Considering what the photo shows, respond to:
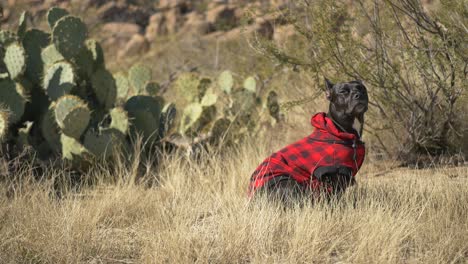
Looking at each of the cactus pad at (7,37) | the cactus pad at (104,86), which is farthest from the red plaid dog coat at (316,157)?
the cactus pad at (7,37)

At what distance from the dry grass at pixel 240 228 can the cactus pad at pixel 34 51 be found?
2.21 meters

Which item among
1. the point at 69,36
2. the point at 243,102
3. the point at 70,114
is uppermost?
the point at 69,36

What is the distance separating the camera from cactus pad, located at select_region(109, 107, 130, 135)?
6.23 m

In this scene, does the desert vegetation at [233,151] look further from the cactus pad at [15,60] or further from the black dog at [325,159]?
the black dog at [325,159]

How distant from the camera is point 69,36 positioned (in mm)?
6508

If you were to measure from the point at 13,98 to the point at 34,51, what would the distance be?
0.93 m

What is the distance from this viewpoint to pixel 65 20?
21.4 ft

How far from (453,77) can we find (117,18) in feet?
113

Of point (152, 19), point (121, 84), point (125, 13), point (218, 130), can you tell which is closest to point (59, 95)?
point (121, 84)

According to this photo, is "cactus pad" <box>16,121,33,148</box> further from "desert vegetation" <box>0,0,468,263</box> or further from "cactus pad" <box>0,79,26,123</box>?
"cactus pad" <box>0,79,26,123</box>

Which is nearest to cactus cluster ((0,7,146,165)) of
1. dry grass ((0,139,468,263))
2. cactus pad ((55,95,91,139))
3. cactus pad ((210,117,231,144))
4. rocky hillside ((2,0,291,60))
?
cactus pad ((55,95,91,139))

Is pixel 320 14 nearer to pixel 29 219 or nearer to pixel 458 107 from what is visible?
pixel 458 107

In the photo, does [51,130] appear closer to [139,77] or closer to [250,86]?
[139,77]

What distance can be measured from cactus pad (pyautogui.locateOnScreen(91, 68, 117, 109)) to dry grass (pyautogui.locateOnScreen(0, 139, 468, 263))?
6.94ft
